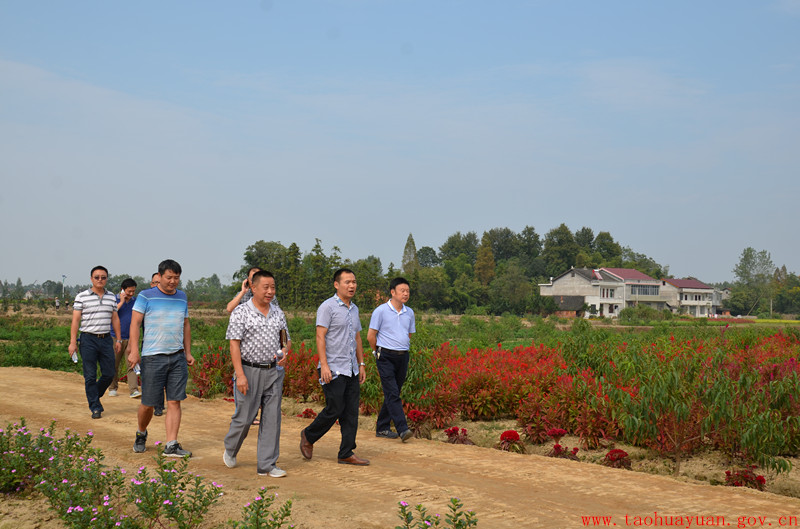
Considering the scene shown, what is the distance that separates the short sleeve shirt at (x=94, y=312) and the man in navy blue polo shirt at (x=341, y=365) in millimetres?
4365

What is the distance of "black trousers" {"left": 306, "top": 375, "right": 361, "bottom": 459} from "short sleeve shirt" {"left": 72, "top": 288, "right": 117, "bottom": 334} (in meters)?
4.41

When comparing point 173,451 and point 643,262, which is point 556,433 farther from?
point 643,262

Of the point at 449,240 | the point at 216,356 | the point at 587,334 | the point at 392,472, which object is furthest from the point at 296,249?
the point at 449,240

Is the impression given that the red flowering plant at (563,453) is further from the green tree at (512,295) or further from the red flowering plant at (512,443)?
the green tree at (512,295)

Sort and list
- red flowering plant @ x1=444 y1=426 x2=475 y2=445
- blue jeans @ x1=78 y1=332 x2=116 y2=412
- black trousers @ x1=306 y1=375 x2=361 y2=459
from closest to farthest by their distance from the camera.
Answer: black trousers @ x1=306 y1=375 x2=361 y2=459, red flowering plant @ x1=444 y1=426 x2=475 y2=445, blue jeans @ x1=78 y1=332 x2=116 y2=412

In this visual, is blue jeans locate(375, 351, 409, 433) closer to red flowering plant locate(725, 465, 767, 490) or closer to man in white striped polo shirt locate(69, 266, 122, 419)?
red flowering plant locate(725, 465, 767, 490)

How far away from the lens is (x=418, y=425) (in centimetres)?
882

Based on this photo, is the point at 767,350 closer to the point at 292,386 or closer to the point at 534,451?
the point at 534,451

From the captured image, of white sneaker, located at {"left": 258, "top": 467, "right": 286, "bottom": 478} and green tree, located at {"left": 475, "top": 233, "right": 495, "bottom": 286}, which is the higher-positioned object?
green tree, located at {"left": 475, "top": 233, "right": 495, "bottom": 286}

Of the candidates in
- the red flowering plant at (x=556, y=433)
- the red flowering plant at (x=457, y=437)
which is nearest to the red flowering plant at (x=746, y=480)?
the red flowering plant at (x=556, y=433)

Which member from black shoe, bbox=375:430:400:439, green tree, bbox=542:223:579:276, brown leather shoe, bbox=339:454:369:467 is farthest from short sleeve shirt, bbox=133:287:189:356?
green tree, bbox=542:223:579:276

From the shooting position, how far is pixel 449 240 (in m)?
118

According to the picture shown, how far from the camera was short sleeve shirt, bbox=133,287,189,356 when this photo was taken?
22.2ft

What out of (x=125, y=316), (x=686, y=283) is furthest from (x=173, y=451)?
(x=686, y=283)
